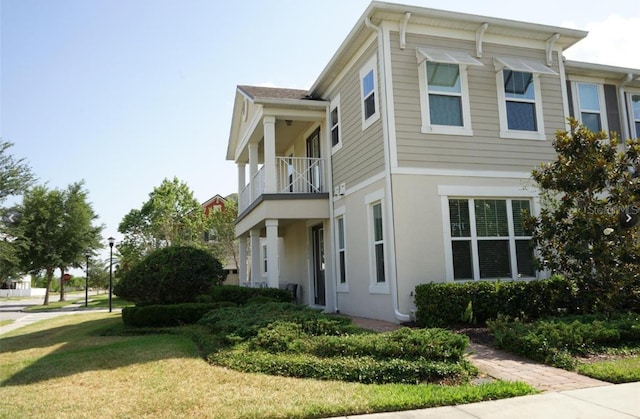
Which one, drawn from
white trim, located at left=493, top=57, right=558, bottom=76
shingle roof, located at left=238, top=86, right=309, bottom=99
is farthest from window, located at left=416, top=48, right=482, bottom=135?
shingle roof, located at left=238, top=86, right=309, bottom=99

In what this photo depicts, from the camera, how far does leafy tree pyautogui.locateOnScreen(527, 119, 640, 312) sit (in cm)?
854

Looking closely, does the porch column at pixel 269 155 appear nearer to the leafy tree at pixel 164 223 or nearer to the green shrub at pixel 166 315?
the green shrub at pixel 166 315

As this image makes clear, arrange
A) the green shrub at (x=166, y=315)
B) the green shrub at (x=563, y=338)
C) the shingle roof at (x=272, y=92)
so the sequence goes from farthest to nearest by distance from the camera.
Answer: the shingle roof at (x=272, y=92) < the green shrub at (x=166, y=315) < the green shrub at (x=563, y=338)

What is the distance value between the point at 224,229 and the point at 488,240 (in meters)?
28.1

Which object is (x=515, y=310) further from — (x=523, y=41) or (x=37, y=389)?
(x=37, y=389)

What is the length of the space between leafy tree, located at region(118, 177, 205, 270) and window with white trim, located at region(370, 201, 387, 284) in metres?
27.5

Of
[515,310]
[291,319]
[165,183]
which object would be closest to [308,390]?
[291,319]

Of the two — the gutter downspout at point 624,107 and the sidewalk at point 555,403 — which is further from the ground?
the gutter downspout at point 624,107

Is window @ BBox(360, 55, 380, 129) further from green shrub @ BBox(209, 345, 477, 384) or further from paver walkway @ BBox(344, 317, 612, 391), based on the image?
green shrub @ BBox(209, 345, 477, 384)

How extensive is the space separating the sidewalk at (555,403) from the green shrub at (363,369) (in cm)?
52

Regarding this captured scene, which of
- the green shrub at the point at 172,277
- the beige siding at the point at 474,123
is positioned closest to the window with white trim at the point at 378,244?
the beige siding at the point at 474,123

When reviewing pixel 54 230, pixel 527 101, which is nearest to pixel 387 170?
pixel 527 101

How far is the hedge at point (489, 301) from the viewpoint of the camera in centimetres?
878

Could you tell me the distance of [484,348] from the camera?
7.37m
